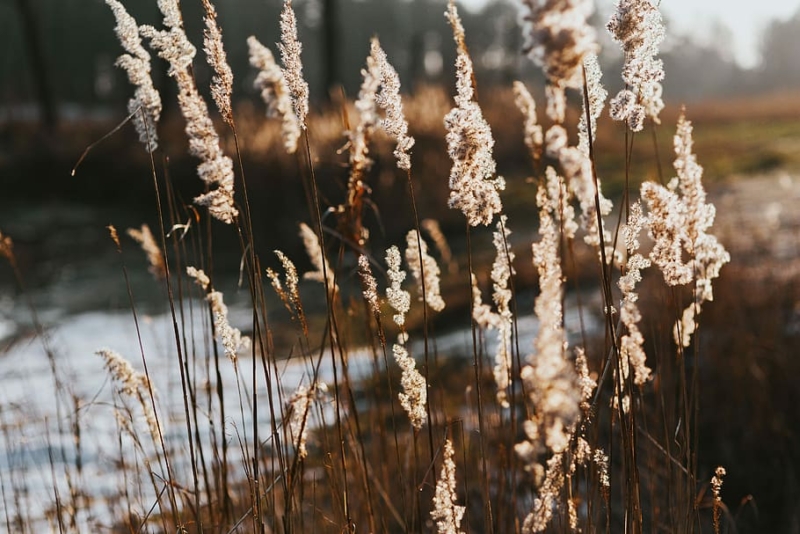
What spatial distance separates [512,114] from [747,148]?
5.16 m

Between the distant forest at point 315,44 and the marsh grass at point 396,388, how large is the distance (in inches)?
580

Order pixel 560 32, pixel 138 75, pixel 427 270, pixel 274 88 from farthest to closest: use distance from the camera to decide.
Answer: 1. pixel 274 88
2. pixel 427 270
3. pixel 138 75
4. pixel 560 32

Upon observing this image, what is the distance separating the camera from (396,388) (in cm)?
370

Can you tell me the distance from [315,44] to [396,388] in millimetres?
53010

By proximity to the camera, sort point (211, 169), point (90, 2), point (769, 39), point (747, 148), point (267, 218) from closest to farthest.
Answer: point (211, 169) < point (267, 218) < point (747, 148) < point (90, 2) < point (769, 39)

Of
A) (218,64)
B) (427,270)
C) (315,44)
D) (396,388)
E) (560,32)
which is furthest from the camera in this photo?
(315,44)

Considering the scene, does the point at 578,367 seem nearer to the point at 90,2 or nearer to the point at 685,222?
the point at 685,222

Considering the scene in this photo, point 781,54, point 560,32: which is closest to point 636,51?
point 560,32

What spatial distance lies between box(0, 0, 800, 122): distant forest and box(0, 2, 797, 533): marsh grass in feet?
48.4

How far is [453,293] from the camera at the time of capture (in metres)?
6.28

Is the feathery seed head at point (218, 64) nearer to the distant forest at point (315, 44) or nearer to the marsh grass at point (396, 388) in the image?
the marsh grass at point (396, 388)

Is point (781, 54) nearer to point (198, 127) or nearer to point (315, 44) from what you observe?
point (315, 44)

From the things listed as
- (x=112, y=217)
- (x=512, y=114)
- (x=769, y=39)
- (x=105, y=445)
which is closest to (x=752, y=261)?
(x=105, y=445)

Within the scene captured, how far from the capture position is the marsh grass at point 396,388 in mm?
1398
